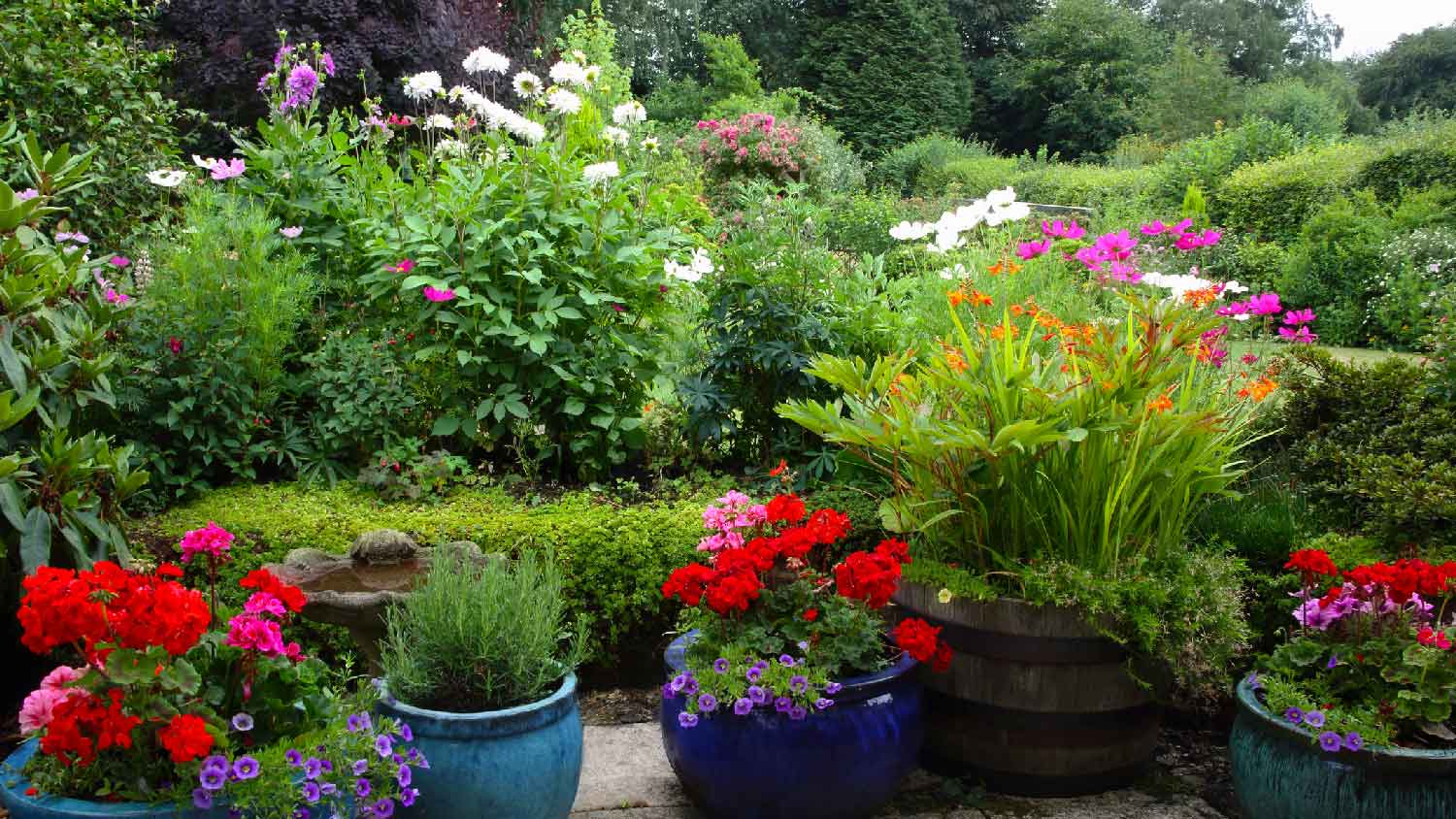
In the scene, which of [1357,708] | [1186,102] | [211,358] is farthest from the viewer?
[1186,102]

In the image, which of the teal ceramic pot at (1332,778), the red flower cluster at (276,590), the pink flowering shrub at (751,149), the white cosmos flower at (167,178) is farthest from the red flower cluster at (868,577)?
the pink flowering shrub at (751,149)

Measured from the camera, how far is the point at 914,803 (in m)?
2.90

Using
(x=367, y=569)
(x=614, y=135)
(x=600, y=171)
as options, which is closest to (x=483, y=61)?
(x=614, y=135)

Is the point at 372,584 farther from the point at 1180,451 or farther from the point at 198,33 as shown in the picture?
the point at 198,33

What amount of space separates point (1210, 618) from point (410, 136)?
24.5 ft

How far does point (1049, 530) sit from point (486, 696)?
5.10 ft

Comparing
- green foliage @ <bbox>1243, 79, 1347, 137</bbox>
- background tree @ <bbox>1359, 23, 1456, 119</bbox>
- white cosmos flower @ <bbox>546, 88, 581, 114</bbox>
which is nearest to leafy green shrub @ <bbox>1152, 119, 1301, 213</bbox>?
green foliage @ <bbox>1243, 79, 1347, 137</bbox>

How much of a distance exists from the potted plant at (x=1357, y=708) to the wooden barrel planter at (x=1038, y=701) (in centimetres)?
31

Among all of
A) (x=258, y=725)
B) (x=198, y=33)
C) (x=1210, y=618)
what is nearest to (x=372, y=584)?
(x=258, y=725)

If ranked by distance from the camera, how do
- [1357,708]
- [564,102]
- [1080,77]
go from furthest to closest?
[1080,77] → [564,102] → [1357,708]

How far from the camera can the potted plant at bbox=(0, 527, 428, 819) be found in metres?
1.82

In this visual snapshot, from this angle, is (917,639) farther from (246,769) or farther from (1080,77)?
(1080,77)

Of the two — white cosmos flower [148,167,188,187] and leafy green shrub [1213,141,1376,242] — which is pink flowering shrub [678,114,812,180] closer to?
leafy green shrub [1213,141,1376,242]

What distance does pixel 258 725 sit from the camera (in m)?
2.07
